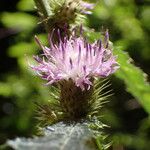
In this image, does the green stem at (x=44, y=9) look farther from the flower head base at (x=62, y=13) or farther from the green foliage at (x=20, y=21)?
the green foliage at (x=20, y=21)

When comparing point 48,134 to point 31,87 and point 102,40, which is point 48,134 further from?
point 31,87

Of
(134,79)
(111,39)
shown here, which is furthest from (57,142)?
(111,39)

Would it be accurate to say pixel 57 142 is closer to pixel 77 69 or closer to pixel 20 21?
pixel 77 69

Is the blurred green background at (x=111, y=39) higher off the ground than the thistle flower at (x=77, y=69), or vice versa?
the thistle flower at (x=77, y=69)

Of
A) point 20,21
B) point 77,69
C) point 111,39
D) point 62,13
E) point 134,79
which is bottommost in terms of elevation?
point 111,39

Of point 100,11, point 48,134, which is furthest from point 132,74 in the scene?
point 100,11

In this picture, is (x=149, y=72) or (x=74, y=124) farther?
(x=149, y=72)

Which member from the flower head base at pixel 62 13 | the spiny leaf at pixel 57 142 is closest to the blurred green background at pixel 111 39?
the flower head base at pixel 62 13

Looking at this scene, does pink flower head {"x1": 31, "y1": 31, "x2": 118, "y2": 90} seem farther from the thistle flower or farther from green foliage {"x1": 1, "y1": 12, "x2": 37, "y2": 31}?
green foliage {"x1": 1, "y1": 12, "x2": 37, "y2": 31}
